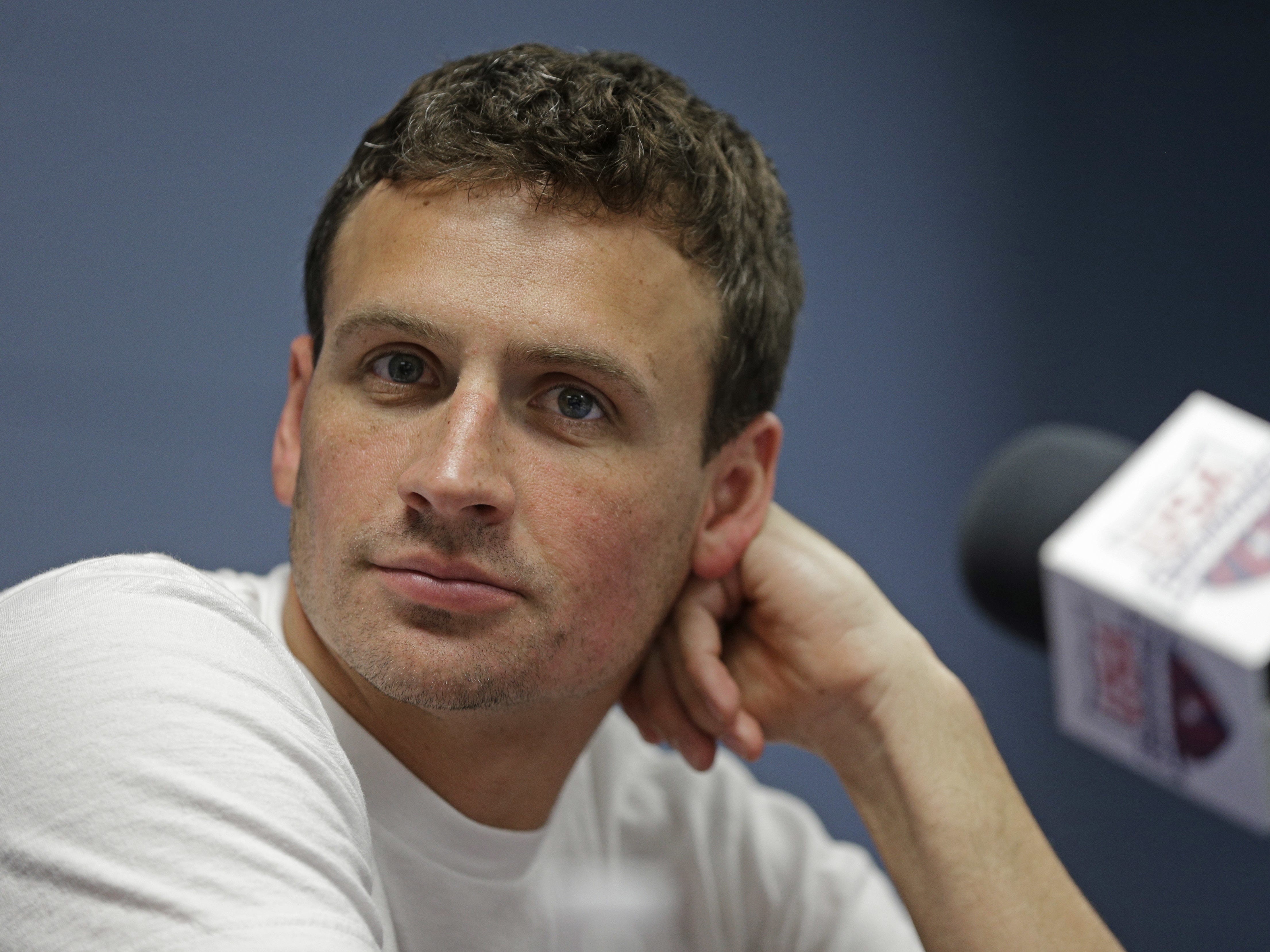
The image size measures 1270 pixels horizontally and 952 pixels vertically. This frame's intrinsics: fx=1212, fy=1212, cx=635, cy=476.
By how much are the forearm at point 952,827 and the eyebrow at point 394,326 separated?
1.97 ft

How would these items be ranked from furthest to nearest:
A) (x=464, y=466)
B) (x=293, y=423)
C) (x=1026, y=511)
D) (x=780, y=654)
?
(x=1026, y=511) → (x=780, y=654) → (x=293, y=423) → (x=464, y=466)

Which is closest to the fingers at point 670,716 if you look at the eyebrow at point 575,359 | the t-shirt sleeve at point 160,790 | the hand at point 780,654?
the hand at point 780,654

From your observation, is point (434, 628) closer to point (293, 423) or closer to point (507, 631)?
point (507, 631)

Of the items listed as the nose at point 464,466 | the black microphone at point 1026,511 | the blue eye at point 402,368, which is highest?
the blue eye at point 402,368

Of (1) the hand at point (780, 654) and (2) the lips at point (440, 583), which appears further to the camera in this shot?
(1) the hand at point (780, 654)

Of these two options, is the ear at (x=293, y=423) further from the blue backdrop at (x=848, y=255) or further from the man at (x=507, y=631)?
the blue backdrop at (x=848, y=255)

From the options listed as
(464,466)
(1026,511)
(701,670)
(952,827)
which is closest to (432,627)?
(464,466)

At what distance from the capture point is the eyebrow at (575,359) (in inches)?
40.1

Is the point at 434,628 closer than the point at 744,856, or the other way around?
the point at 434,628

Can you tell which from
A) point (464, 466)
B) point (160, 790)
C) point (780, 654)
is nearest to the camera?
point (160, 790)

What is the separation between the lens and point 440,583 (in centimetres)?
98

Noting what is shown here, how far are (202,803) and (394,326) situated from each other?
45 cm

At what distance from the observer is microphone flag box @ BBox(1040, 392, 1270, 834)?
0.96 meters

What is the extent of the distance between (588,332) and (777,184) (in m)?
0.41
